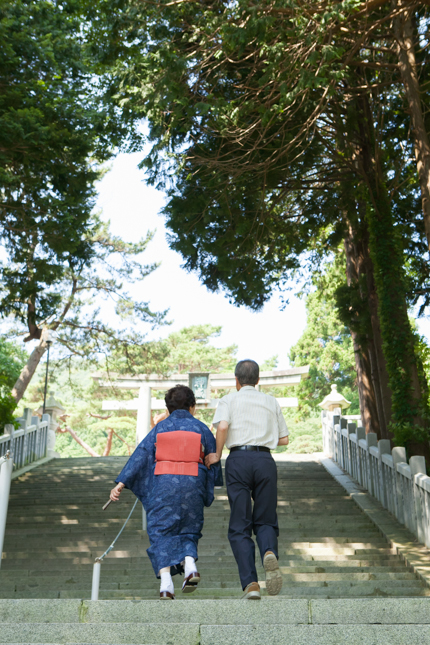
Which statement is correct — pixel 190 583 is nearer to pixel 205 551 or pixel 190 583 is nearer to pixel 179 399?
pixel 179 399

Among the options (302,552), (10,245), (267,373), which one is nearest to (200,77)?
(10,245)

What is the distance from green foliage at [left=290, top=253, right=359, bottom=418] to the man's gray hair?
24542 millimetres

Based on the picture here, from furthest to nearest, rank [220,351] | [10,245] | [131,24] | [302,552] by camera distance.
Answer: [220,351] < [10,245] < [131,24] < [302,552]

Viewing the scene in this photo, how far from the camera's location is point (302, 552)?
6.46 m

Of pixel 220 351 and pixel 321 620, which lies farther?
pixel 220 351

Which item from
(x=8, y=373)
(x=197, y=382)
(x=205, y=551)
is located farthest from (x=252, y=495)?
(x=8, y=373)

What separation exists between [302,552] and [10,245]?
637cm

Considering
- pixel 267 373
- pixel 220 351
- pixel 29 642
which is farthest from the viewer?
pixel 220 351

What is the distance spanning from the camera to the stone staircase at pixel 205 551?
17.3 ft

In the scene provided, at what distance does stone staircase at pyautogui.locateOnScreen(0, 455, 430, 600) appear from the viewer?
17.3ft

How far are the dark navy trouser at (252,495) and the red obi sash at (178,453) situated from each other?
0.70ft

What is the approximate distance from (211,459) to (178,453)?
207 millimetres

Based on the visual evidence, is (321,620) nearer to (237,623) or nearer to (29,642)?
(237,623)

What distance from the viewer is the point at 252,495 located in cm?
372
